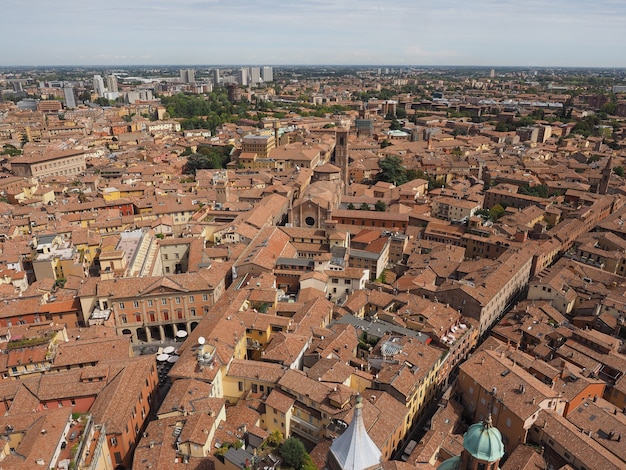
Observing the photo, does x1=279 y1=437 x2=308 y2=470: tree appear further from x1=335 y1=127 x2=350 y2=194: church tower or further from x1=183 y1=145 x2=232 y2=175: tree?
x1=183 y1=145 x2=232 y2=175: tree

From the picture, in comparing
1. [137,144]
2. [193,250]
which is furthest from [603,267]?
[137,144]

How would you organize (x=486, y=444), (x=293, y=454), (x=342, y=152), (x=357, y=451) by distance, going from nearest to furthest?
(x=486, y=444)
(x=357, y=451)
(x=293, y=454)
(x=342, y=152)

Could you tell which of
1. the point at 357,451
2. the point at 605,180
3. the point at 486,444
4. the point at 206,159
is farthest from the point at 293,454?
the point at 206,159

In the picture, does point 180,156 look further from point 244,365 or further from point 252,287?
point 244,365

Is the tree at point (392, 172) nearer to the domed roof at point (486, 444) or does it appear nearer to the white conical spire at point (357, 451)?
the domed roof at point (486, 444)

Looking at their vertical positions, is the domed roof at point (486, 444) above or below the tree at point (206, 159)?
above

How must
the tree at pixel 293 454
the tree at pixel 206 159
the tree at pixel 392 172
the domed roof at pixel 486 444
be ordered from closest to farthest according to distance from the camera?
the domed roof at pixel 486 444 < the tree at pixel 293 454 < the tree at pixel 392 172 < the tree at pixel 206 159

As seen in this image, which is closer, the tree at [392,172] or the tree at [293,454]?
the tree at [293,454]

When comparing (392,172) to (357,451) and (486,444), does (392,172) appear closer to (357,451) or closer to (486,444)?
(486,444)

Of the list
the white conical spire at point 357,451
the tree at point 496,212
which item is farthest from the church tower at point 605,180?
the white conical spire at point 357,451
